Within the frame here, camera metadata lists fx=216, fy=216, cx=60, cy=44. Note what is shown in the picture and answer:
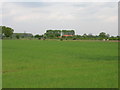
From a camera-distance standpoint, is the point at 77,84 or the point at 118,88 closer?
the point at 118,88

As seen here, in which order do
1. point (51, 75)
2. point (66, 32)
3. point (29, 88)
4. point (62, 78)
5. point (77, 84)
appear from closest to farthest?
point (29, 88) → point (77, 84) → point (62, 78) → point (51, 75) → point (66, 32)

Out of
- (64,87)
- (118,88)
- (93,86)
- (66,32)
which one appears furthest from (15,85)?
(66,32)

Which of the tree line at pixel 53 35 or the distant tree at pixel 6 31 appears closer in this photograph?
the tree line at pixel 53 35

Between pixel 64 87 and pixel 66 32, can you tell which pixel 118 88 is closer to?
pixel 64 87

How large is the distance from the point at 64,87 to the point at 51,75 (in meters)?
2.12

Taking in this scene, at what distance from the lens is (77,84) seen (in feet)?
25.9

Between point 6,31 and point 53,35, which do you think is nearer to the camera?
point 6,31

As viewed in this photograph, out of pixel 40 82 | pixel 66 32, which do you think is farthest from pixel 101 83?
pixel 66 32

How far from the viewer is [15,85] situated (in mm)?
7613

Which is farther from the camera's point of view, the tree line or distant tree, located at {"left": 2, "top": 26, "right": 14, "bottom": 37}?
distant tree, located at {"left": 2, "top": 26, "right": 14, "bottom": 37}

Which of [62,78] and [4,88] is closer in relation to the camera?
[4,88]

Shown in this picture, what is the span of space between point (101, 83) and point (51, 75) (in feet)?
7.78

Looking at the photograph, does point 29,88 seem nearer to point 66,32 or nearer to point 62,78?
point 62,78

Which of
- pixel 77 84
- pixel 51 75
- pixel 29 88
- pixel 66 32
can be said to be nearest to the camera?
pixel 29 88
